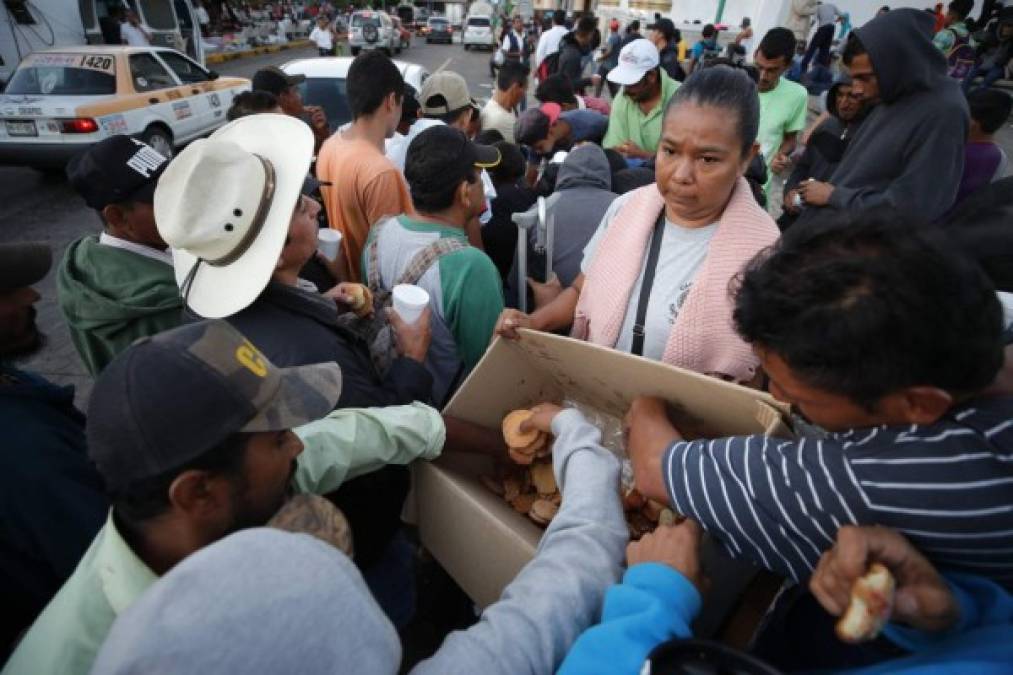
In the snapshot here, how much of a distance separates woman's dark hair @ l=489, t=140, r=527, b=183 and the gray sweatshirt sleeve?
2.56 metres

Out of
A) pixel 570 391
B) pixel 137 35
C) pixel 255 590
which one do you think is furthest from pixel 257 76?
pixel 137 35

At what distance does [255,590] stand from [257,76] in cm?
508

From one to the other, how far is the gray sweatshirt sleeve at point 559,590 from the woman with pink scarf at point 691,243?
53 centimetres

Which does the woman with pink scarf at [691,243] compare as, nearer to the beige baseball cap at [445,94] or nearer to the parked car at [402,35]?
the beige baseball cap at [445,94]

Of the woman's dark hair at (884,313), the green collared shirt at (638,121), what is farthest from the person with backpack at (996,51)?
the woman's dark hair at (884,313)

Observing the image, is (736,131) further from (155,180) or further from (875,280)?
(155,180)

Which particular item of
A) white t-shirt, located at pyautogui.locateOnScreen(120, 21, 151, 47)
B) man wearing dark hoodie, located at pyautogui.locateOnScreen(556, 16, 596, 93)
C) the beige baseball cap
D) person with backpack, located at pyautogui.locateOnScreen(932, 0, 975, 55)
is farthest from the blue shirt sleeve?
white t-shirt, located at pyautogui.locateOnScreen(120, 21, 151, 47)

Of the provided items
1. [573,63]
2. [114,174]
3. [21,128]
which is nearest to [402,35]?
[573,63]

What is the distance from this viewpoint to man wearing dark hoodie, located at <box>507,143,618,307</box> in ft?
8.70

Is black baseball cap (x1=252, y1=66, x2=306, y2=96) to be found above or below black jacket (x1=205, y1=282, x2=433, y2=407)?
above

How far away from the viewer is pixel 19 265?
1.56m

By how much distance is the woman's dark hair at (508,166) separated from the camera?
338 cm

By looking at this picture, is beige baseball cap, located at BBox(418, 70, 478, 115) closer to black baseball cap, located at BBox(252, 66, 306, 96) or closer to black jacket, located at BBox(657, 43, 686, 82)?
black baseball cap, located at BBox(252, 66, 306, 96)

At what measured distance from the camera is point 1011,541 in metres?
0.78
